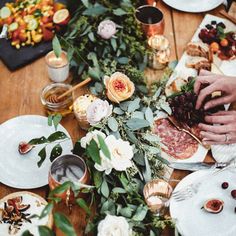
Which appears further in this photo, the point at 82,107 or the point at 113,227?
the point at 82,107

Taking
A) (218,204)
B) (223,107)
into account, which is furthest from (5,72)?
(218,204)

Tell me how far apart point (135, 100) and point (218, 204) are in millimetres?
403

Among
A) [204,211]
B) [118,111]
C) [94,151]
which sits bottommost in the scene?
[204,211]

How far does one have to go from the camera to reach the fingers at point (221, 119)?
150 cm

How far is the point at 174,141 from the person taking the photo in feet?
4.92

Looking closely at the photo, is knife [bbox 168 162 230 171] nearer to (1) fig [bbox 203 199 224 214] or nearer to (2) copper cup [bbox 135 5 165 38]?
(1) fig [bbox 203 199 224 214]

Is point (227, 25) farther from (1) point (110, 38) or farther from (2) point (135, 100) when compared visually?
(2) point (135, 100)

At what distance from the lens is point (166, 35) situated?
1.81m

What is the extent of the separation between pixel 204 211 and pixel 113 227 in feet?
1.06

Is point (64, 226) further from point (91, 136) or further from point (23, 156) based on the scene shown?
point (23, 156)

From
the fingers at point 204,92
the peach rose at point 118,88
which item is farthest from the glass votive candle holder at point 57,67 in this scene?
the fingers at point 204,92

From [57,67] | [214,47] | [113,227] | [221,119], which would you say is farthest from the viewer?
[214,47]

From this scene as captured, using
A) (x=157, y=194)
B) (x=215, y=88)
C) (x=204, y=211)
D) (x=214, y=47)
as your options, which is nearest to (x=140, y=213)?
(x=157, y=194)

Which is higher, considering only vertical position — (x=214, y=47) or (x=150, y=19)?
(x=150, y=19)
